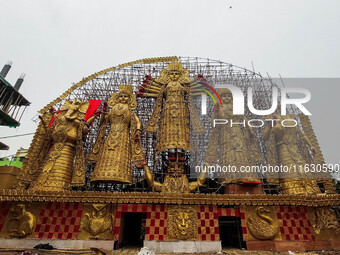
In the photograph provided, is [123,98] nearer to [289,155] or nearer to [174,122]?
[174,122]

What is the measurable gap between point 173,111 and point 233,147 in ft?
9.00

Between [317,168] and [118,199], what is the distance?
7.09 m

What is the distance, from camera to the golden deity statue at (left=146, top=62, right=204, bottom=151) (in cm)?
825

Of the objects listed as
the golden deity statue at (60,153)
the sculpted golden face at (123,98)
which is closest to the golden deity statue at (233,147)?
the sculpted golden face at (123,98)

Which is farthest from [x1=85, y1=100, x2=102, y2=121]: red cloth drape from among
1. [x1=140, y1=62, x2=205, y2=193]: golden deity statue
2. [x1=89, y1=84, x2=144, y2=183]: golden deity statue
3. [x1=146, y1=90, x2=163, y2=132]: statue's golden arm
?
[x1=146, y1=90, x2=163, y2=132]: statue's golden arm

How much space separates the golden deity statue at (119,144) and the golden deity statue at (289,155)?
5.13 m

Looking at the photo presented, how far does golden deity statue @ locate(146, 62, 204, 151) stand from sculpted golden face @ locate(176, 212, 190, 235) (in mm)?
2559

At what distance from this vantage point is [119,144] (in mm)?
7840

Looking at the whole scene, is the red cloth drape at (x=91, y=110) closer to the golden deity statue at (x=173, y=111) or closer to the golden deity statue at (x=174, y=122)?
the golden deity statue at (x=174, y=122)

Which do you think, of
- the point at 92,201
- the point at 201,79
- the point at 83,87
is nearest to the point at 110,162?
the point at 92,201

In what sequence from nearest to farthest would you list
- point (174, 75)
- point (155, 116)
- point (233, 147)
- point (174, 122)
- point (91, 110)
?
point (233, 147)
point (174, 122)
point (155, 116)
point (91, 110)
point (174, 75)

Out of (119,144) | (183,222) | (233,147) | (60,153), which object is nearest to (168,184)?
(183,222)

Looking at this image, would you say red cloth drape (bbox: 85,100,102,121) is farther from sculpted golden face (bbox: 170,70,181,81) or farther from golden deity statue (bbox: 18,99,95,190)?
sculpted golden face (bbox: 170,70,181,81)

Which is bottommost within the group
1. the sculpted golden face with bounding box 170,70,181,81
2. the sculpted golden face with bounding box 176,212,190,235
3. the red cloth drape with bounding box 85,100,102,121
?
the sculpted golden face with bounding box 176,212,190,235
